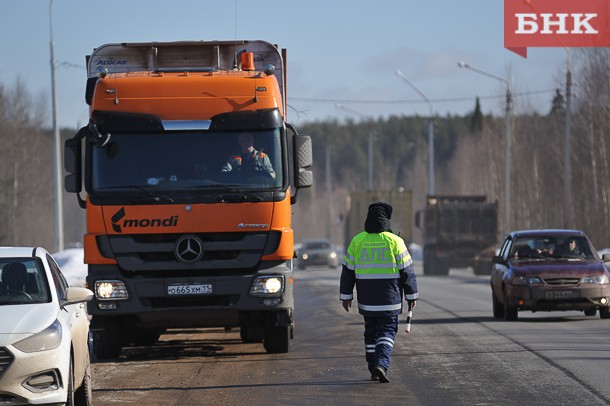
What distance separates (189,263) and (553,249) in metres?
9.05

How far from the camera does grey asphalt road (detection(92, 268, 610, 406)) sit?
11.1 metres

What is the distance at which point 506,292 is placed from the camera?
66.6 ft

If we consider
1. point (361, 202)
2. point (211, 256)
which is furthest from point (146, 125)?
point (361, 202)

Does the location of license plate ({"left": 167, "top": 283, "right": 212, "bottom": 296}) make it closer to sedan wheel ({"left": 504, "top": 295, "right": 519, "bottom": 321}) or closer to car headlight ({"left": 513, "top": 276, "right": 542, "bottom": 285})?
car headlight ({"left": 513, "top": 276, "right": 542, "bottom": 285})

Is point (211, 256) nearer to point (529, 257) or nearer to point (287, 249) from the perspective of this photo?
point (287, 249)

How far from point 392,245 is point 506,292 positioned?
8.40 m

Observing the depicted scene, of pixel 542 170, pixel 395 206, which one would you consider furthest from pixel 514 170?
pixel 395 206

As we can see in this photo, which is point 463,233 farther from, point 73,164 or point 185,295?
point 73,164

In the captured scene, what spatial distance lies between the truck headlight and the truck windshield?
3.43 ft

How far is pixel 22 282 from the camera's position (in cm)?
1016

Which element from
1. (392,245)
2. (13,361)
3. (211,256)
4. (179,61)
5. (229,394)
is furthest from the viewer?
(179,61)

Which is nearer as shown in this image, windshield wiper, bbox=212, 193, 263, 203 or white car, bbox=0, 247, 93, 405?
white car, bbox=0, 247, 93, 405

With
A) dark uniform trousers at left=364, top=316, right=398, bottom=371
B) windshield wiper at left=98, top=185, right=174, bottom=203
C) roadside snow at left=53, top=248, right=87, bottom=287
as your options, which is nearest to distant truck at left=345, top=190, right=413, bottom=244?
roadside snow at left=53, top=248, right=87, bottom=287

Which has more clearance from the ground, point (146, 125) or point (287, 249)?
point (146, 125)
